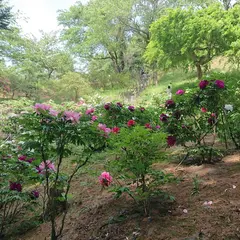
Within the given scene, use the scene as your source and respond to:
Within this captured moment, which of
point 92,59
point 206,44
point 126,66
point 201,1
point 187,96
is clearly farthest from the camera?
point 92,59

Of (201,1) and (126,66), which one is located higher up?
(201,1)

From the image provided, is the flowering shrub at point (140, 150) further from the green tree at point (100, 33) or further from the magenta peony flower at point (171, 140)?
the green tree at point (100, 33)

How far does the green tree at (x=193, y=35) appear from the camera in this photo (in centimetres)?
1061

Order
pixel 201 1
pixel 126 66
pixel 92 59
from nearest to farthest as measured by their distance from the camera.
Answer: pixel 201 1 < pixel 126 66 < pixel 92 59

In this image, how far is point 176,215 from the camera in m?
1.79

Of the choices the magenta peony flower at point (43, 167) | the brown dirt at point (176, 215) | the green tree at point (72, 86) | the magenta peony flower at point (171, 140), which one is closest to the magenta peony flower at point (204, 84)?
the magenta peony flower at point (171, 140)

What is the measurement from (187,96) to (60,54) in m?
20.9

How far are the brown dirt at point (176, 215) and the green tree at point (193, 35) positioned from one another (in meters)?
9.22

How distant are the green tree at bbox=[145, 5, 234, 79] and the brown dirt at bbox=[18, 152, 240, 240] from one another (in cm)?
922

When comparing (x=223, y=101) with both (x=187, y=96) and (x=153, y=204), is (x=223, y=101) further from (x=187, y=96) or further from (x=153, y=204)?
(x=153, y=204)

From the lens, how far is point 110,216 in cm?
206

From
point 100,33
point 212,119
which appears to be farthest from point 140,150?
point 100,33

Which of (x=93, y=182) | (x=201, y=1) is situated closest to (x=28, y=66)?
(x=201, y=1)

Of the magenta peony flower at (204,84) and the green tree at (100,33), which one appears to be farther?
the green tree at (100,33)
